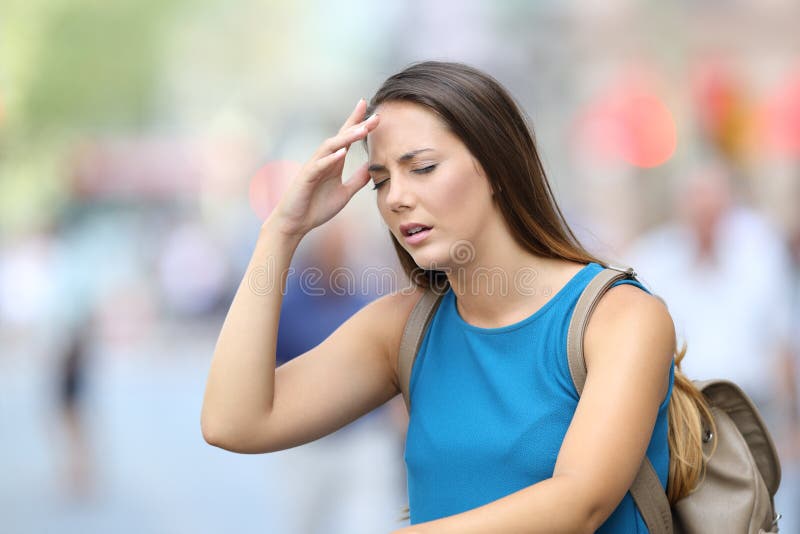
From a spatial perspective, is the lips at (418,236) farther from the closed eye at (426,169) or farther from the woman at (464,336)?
the closed eye at (426,169)

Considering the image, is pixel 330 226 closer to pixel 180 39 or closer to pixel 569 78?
pixel 569 78

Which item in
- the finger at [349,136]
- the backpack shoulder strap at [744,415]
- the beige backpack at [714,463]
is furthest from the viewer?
the backpack shoulder strap at [744,415]

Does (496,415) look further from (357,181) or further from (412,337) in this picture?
(357,181)

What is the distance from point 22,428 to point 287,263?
9012mm

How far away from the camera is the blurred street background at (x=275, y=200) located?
5.74 meters

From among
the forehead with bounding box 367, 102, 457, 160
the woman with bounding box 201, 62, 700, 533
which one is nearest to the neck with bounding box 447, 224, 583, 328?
the woman with bounding box 201, 62, 700, 533

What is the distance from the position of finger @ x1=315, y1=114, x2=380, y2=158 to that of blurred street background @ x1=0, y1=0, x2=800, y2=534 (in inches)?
22.2

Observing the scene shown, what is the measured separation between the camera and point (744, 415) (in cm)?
221

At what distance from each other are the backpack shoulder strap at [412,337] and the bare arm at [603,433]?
1.43ft

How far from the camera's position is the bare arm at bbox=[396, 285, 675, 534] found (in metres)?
1.74

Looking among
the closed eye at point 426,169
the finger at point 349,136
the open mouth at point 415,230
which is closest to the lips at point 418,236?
the open mouth at point 415,230

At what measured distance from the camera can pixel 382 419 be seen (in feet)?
20.1

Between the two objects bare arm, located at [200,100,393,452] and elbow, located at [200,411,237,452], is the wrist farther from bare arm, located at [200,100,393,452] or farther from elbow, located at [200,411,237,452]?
elbow, located at [200,411,237,452]

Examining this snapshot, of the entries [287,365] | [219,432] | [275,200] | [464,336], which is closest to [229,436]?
[219,432]
